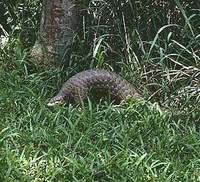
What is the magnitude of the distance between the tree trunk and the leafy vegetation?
3.7 inches

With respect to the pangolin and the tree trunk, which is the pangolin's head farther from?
the tree trunk

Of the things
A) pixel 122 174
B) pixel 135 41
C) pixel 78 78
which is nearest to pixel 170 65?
pixel 135 41

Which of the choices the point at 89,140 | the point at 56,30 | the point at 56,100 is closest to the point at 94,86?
the point at 56,100

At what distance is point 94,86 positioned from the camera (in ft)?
15.9

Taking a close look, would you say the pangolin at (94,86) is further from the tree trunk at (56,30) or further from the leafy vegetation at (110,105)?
the tree trunk at (56,30)

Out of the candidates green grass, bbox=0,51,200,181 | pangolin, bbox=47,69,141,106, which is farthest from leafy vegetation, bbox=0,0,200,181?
pangolin, bbox=47,69,141,106

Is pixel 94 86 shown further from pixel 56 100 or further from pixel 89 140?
pixel 89 140

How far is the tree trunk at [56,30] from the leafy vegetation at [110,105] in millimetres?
94

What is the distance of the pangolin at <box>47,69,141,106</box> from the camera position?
4703mm

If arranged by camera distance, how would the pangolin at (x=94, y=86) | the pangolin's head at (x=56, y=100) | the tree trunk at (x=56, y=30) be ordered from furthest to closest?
the tree trunk at (x=56, y=30), the pangolin at (x=94, y=86), the pangolin's head at (x=56, y=100)

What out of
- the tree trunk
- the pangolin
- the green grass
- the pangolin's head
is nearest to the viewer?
the green grass

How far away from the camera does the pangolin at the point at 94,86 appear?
4.70 m

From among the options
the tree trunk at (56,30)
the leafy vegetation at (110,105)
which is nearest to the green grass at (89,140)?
the leafy vegetation at (110,105)

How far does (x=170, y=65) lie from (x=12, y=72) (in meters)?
1.25
